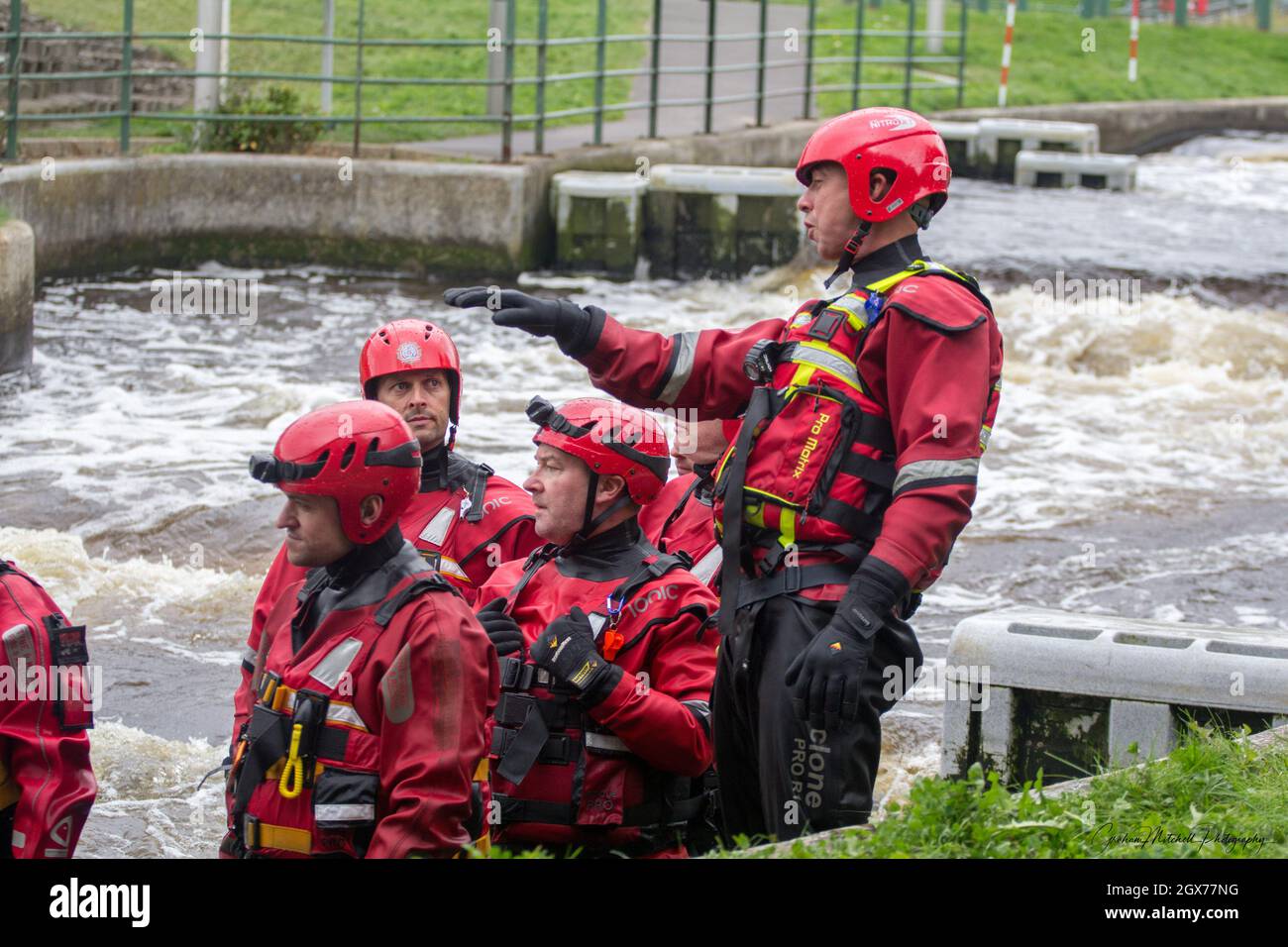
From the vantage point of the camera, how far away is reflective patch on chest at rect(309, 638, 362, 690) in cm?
366

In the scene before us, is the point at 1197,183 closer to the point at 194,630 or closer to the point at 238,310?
the point at 238,310

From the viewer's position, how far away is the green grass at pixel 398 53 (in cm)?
2031

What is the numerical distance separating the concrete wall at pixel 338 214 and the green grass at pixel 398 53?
1.78 metres

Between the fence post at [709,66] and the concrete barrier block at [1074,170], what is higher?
the fence post at [709,66]

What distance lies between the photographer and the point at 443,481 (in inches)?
210

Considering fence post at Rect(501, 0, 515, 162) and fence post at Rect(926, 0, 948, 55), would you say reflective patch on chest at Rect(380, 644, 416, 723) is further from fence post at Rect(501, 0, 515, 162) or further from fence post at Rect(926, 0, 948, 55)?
fence post at Rect(926, 0, 948, 55)

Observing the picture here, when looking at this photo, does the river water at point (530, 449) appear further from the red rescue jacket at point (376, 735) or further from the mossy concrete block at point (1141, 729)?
the red rescue jacket at point (376, 735)

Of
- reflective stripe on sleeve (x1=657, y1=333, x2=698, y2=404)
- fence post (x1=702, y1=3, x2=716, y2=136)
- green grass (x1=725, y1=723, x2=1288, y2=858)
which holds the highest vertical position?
fence post (x1=702, y1=3, x2=716, y2=136)

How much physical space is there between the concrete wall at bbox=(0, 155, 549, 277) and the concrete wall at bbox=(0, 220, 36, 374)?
11.7 feet

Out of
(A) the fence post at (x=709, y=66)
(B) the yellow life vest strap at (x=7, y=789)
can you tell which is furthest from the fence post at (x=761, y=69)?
(B) the yellow life vest strap at (x=7, y=789)

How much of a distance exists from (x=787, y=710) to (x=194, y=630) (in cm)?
471

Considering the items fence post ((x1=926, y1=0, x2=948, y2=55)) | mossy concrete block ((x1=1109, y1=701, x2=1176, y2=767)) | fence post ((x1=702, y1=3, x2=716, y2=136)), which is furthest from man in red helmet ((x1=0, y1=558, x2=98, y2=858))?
fence post ((x1=926, y1=0, x2=948, y2=55))

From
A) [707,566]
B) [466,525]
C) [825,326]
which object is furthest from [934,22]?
[825,326]

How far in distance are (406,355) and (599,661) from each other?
5.32 ft
